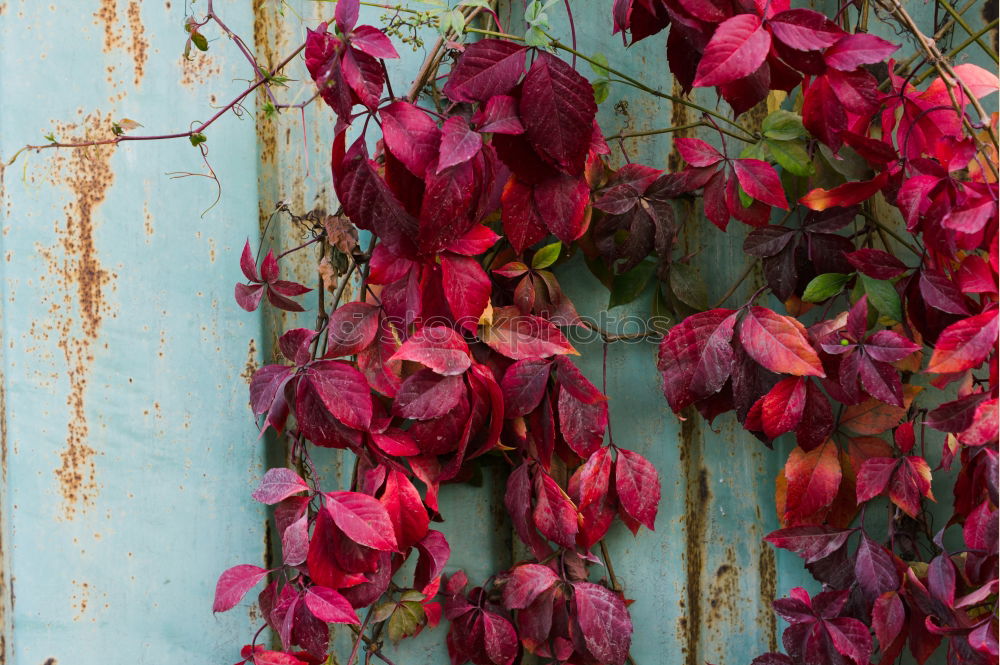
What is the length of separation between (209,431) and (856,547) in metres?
0.72

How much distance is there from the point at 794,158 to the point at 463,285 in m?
0.37

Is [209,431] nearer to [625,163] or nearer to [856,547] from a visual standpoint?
[625,163]

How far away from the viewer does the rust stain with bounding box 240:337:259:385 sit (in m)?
0.84

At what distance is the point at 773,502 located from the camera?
35.5 inches

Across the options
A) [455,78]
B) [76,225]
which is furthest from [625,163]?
[76,225]

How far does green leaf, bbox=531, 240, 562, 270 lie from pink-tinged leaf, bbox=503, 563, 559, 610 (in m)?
0.32

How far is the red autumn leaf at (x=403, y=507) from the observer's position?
73cm

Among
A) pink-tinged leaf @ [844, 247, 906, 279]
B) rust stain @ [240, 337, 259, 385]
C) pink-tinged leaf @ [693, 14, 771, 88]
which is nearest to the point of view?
pink-tinged leaf @ [693, 14, 771, 88]

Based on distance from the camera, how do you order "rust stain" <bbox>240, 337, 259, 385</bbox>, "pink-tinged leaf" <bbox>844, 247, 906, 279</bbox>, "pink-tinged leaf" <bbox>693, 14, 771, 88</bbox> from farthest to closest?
"rust stain" <bbox>240, 337, 259, 385</bbox> → "pink-tinged leaf" <bbox>844, 247, 906, 279</bbox> → "pink-tinged leaf" <bbox>693, 14, 771, 88</bbox>

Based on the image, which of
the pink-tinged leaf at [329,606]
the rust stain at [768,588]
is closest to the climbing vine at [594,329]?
the pink-tinged leaf at [329,606]

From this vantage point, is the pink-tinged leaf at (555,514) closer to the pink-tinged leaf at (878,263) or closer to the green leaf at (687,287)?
the green leaf at (687,287)

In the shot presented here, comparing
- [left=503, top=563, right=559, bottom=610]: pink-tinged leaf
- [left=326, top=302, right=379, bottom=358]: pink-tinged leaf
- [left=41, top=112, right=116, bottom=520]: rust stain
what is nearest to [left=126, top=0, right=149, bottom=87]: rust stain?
[left=41, top=112, right=116, bottom=520]: rust stain

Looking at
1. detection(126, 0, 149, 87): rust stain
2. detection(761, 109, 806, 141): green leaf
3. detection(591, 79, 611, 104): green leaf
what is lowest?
detection(761, 109, 806, 141): green leaf

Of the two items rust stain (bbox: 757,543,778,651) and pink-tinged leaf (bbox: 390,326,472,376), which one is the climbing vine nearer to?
pink-tinged leaf (bbox: 390,326,472,376)
